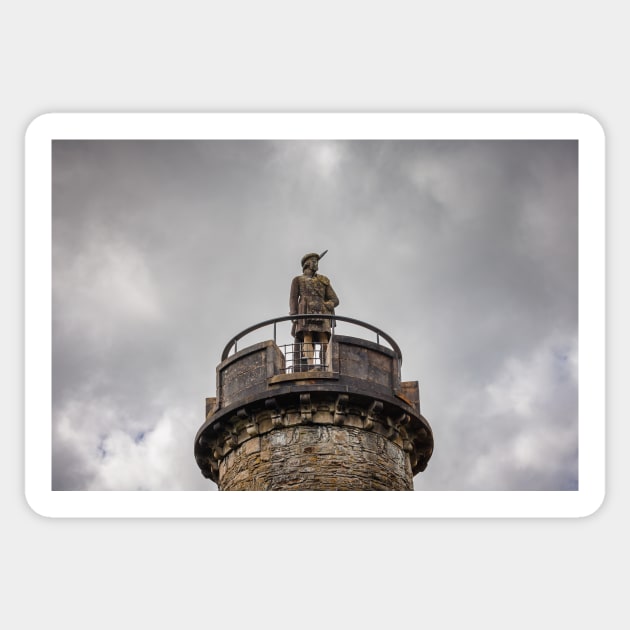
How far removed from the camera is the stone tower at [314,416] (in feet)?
43.3

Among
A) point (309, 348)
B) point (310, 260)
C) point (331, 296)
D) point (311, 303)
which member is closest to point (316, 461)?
point (309, 348)

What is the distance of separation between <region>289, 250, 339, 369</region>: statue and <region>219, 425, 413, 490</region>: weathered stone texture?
99 centimetres

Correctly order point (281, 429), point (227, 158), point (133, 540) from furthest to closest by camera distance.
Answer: point (281, 429)
point (227, 158)
point (133, 540)

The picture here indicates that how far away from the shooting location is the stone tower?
43.3 ft

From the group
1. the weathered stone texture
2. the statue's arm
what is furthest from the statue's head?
the weathered stone texture

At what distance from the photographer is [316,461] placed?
13.2 metres

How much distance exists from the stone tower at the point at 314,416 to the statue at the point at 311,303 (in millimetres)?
67
